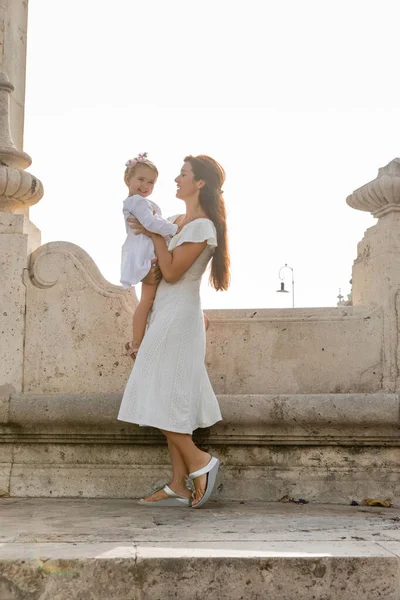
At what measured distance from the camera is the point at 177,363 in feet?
14.5

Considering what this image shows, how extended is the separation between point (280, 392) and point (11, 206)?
1989 mm

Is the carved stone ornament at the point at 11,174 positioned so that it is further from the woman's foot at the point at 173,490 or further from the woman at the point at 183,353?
the woman's foot at the point at 173,490

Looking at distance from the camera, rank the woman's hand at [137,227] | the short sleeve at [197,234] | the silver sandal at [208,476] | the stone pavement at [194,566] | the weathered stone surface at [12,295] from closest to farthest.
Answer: the stone pavement at [194,566] < the silver sandal at [208,476] < the short sleeve at [197,234] < the woman's hand at [137,227] < the weathered stone surface at [12,295]

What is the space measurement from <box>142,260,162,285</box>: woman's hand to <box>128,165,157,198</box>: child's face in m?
0.39

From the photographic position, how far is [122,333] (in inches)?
198

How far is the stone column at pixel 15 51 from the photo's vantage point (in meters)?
5.90

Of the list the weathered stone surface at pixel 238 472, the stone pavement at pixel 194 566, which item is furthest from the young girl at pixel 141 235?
the stone pavement at pixel 194 566

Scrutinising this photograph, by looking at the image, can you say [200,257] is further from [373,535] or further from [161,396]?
[373,535]

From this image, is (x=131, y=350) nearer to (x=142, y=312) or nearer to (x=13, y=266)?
(x=142, y=312)

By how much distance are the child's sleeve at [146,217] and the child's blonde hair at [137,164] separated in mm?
136

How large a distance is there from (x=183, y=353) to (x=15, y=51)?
280 cm

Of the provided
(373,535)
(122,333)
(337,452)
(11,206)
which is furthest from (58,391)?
(373,535)

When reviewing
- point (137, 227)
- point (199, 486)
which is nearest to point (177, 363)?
point (199, 486)

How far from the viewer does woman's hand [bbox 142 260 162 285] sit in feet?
15.0
